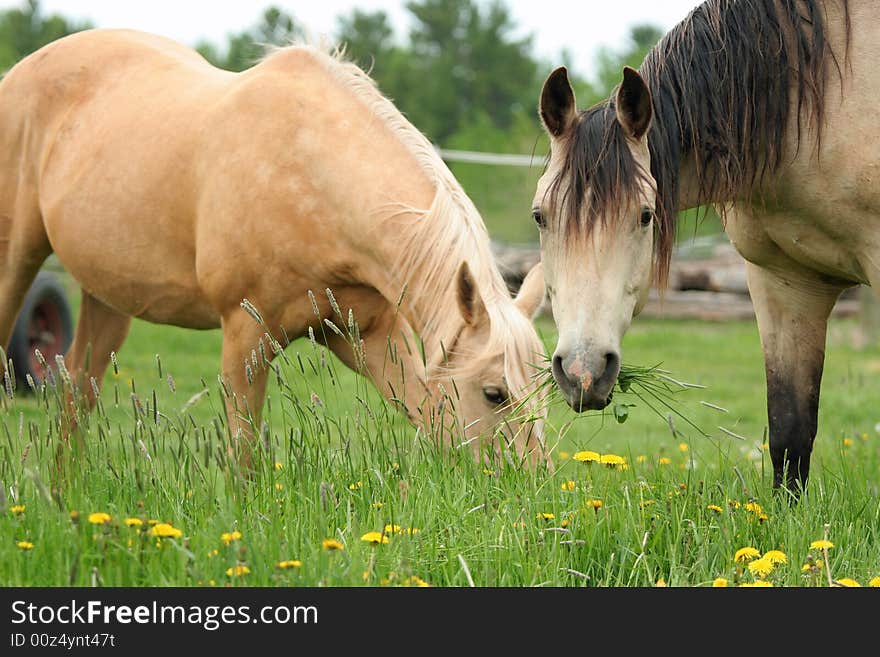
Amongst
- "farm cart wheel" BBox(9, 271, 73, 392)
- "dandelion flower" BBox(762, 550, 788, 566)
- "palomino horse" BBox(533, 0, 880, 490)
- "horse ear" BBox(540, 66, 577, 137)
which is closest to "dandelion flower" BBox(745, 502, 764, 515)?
"dandelion flower" BBox(762, 550, 788, 566)

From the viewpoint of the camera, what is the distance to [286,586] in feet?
8.30

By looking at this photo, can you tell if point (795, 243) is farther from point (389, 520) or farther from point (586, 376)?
point (389, 520)

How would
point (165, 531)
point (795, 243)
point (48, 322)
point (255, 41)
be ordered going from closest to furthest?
1. point (165, 531)
2. point (795, 243)
3. point (255, 41)
4. point (48, 322)

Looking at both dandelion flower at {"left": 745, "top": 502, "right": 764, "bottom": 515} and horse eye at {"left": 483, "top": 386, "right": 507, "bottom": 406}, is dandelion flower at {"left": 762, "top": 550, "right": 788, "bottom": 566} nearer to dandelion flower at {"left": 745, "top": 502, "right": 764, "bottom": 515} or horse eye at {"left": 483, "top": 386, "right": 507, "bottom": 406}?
dandelion flower at {"left": 745, "top": 502, "right": 764, "bottom": 515}

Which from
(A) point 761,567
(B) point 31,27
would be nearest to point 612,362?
(A) point 761,567

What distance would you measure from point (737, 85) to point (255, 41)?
2.78 metres

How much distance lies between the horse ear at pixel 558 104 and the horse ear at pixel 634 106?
0.49 feet

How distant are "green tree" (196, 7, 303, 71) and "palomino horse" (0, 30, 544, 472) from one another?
A: 0.24 meters

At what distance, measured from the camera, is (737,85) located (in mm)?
3412

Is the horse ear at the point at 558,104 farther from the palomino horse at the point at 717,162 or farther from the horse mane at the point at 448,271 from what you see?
the horse mane at the point at 448,271

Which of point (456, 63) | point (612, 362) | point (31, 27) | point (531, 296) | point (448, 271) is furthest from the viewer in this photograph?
point (456, 63)

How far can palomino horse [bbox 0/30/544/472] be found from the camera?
4.14 meters

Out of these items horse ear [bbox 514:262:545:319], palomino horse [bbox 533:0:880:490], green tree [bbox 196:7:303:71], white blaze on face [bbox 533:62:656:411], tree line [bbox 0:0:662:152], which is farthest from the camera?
tree line [bbox 0:0:662:152]

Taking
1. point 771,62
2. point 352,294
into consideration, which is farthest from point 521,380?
point 771,62
